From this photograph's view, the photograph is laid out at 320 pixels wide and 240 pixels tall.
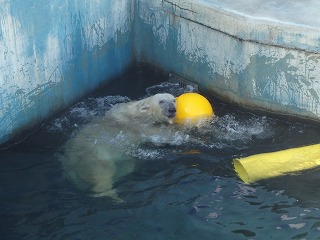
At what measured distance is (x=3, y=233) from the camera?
6.47 meters

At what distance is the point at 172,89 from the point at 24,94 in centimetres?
232

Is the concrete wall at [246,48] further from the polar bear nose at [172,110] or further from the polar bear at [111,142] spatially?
the polar bear nose at [172,110]

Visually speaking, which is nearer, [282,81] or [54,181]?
[54,181]

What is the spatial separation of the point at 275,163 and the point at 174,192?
4.11ft

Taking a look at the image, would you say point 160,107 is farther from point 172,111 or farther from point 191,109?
point 191,109

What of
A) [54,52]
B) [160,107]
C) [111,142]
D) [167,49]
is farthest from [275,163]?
[54,52]

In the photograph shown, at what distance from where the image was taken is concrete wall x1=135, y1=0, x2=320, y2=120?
807cm

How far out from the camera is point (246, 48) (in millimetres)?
8359

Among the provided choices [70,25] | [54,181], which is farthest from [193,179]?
[70,25]

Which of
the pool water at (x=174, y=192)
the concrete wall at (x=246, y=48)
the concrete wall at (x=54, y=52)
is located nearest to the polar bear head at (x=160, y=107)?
the pool water at (x=174, y=192)

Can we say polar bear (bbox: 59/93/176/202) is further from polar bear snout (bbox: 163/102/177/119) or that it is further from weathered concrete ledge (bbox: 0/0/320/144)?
weathered concrete ledge (bbox: 0/0/320/144)

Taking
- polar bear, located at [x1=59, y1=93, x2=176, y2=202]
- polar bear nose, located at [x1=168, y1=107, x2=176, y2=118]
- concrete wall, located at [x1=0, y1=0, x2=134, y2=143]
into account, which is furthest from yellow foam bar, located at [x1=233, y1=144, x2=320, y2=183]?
concrete wall, located at [x1=0, y1=0, x2=134, y2=143]

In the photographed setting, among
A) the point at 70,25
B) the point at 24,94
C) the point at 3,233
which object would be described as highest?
the point at 70,25

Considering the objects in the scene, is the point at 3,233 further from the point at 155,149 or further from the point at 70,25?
the point at 70,25
